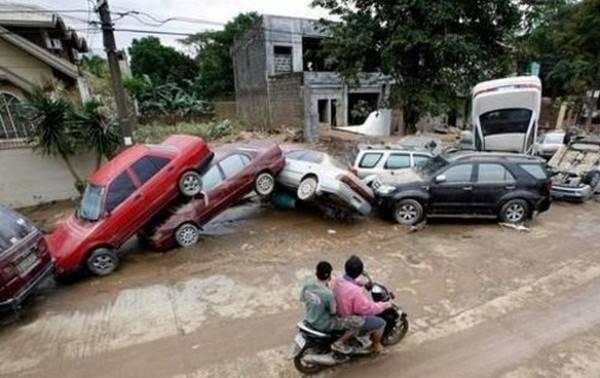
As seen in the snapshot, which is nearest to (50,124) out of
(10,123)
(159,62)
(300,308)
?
(10,123)

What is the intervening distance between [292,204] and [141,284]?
4708 millimetres

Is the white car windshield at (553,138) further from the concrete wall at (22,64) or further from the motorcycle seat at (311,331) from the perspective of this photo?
the concrete wall at (22,64)

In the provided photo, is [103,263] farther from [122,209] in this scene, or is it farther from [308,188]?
[308,188]

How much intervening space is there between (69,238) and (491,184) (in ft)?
30.2

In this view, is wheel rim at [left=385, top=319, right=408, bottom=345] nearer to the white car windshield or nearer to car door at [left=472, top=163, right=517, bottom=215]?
car door at [left=472, top=163, right=517, bottom=215]

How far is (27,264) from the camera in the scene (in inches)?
237

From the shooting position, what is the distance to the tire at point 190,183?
8366mm

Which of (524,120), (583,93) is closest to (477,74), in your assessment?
(524,120)

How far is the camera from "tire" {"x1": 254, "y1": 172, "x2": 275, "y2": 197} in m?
9.27

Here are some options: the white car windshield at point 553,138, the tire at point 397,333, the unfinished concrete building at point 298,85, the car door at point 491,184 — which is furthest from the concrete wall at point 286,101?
the tire at point 397,333

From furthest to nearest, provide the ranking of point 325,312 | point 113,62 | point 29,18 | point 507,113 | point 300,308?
1. point 29,18
2. point 507,113
3. point 113,62
4. point 300,308
5. point 325,312

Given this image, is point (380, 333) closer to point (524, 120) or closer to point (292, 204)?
point (292, 204)

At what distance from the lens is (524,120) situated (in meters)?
13.1

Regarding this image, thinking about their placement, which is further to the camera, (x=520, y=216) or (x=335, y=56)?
(x=335, y=56)
